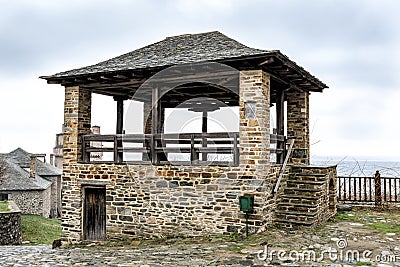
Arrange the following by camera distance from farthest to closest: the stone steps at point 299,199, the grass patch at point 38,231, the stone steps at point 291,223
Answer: the grass patch at point 38,231, the stone steps at point 299,199, the stone steps at point 291,223

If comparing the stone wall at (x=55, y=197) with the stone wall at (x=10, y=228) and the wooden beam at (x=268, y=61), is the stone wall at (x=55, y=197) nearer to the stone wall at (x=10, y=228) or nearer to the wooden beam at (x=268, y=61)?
the stone wall at (x=10, y=228)

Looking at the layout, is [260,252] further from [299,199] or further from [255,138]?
[299,199]

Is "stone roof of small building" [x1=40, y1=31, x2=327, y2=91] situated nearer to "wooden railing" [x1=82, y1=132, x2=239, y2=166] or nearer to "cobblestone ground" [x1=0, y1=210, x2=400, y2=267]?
"wooden railing" [x1=82, y1=132, x2=239, y2=166]

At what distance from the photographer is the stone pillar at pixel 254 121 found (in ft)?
30.1

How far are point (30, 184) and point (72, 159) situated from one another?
70.8 ft

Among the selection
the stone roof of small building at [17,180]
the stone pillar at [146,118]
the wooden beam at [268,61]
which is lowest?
the stone roof of small building at [17,180]

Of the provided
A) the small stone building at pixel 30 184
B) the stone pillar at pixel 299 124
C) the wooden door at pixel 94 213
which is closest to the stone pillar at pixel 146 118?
the wooden door at pixel 94 213

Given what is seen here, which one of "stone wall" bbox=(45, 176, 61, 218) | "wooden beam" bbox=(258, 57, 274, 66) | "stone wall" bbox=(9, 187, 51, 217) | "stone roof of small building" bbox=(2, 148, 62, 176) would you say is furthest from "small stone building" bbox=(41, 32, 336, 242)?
"stone roof of small building" bbox=(2, 148, 62, 176)

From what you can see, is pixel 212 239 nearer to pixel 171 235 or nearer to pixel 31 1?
pixel 171 235

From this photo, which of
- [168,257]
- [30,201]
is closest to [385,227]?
[168,257]

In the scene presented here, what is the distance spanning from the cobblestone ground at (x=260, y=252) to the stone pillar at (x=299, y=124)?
2971 mm

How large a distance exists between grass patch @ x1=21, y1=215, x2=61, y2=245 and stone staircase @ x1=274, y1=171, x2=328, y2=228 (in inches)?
544

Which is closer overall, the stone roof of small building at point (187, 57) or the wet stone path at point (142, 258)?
the wet stone path at point (142, 258)

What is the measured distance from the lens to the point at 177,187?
9.88 metres
